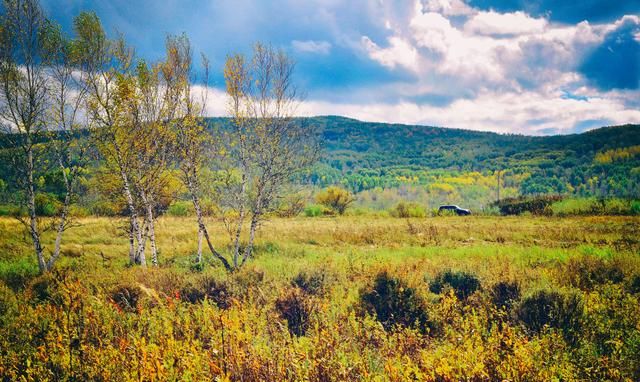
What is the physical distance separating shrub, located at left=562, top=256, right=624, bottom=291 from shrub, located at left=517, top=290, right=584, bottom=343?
2.02 metres

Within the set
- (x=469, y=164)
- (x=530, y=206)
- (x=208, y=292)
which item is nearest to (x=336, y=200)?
(x=530, y=206)

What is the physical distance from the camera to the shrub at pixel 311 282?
982 cm

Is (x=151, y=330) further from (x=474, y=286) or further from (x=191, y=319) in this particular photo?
(x=474, y=286)

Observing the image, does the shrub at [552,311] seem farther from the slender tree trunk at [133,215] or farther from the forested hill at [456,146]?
the forested hill at [456,146]

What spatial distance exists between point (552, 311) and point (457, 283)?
2.70 meters

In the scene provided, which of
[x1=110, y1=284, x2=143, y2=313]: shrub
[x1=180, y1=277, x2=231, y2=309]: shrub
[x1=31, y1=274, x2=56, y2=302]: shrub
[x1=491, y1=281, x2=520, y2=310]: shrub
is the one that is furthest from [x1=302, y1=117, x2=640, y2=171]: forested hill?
[x1=110, y1=284, x2=143, y2=313]: shrub

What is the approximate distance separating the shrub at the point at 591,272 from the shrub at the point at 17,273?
1670cm

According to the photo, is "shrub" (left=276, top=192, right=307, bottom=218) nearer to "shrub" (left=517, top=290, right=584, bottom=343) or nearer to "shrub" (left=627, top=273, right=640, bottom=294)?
"shrub" (left=517, top=290, right=584, bottom=343)

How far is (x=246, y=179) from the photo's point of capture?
13.1 m

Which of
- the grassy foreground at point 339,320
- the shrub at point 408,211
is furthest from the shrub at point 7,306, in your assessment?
the shrub at point 408,211

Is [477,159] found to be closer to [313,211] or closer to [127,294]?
[313,211]

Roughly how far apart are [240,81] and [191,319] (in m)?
9.12

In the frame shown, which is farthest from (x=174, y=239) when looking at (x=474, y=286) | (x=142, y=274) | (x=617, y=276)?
(x=617, y=276)

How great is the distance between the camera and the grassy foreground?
5102 mm
